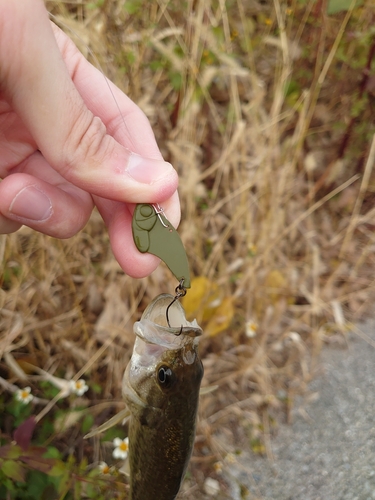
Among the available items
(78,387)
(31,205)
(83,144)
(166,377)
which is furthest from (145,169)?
(78,387)

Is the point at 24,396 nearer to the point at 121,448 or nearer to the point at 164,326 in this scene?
the point at 121,448

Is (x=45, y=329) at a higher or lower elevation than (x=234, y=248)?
higher

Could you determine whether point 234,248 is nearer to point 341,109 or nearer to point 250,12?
point 341,109

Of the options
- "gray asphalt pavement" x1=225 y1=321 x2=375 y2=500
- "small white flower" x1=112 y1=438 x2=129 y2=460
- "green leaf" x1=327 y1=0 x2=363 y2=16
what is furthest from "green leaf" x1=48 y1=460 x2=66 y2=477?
"green leaf" x1=327 y1=0 x2=363 y2=16

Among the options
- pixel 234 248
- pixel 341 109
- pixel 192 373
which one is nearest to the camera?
pixel 192 373

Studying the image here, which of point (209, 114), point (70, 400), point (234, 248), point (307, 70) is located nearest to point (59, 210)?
point (70, 400)

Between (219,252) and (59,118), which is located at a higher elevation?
(59,118)

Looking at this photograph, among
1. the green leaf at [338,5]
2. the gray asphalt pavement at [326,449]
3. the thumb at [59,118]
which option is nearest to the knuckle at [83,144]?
the thumb at [59,118]
